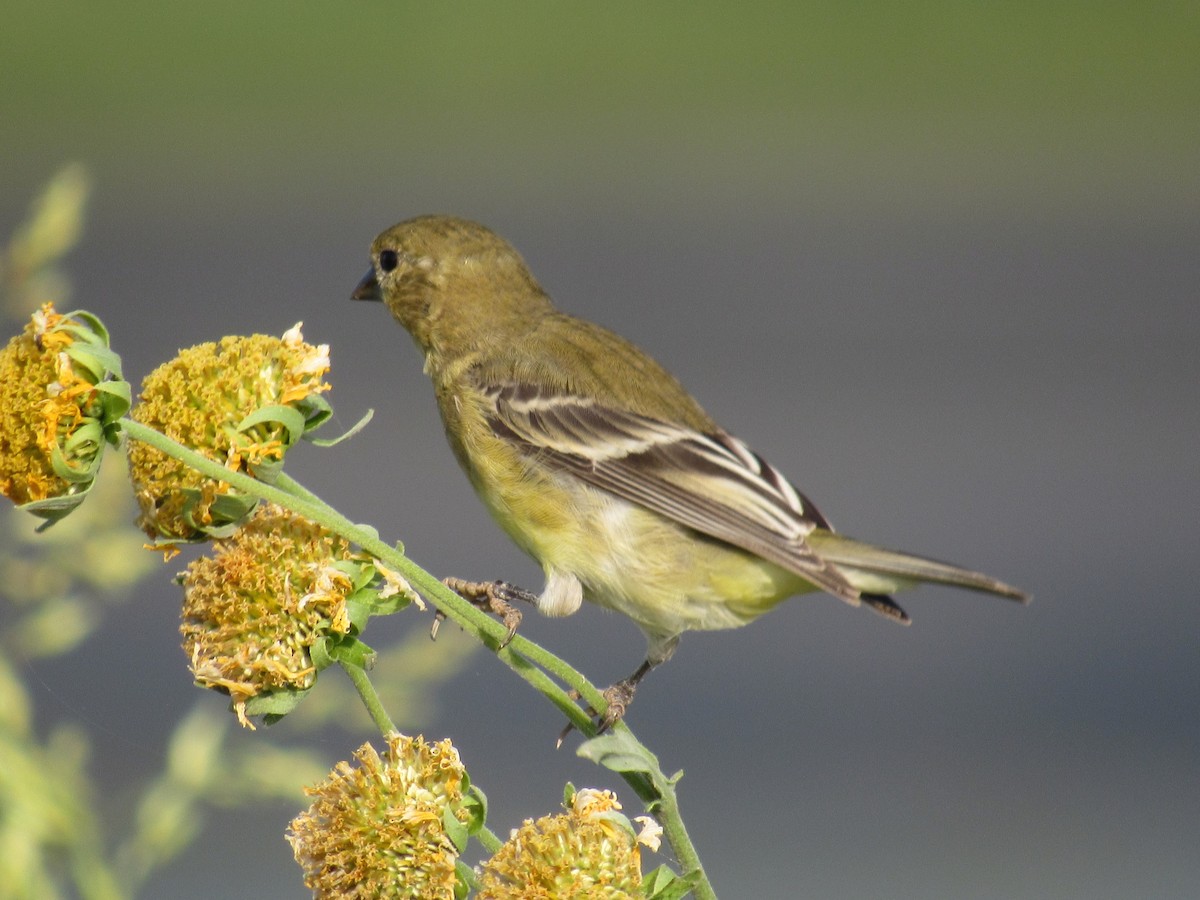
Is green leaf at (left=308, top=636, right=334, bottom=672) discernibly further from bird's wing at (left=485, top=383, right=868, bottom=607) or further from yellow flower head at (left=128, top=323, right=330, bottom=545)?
bird's wing at (left=485, top=383, right=868, bottom=607)

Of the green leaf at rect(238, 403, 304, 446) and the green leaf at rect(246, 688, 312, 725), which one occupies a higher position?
the green leaf at rect(238, 403, 304, 446)

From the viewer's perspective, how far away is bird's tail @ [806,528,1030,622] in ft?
8.61

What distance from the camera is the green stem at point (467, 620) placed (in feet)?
4.27

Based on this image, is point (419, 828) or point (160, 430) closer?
point (419, 828)

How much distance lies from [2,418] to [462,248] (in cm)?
238

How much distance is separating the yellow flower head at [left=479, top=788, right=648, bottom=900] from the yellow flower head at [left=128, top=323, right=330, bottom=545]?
0.50 meters

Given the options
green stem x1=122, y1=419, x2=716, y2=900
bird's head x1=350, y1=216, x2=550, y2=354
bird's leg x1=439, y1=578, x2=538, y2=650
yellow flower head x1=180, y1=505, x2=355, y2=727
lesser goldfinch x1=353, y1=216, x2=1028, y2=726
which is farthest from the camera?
bird's head x1=350, y1=216, x2=550, y2=354

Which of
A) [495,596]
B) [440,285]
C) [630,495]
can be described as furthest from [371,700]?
[440,285]

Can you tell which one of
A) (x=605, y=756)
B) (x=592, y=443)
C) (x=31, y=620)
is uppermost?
(x=592, y=443)

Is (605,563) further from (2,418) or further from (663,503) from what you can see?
(2,418)

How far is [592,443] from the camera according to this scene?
3182 mm

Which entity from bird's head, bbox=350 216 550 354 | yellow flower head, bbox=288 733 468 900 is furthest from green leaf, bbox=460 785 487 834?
bird's head, bbox=350 216 550 354

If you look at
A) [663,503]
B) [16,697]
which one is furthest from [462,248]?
→ [16,697]

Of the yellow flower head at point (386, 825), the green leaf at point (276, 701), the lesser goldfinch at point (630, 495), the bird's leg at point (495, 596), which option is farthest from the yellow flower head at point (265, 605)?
the lesser goldfinch at point (630, 495)
